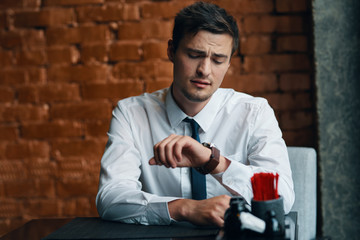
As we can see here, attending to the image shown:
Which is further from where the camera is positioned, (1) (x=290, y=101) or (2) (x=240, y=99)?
(1) (x=290, y=101)

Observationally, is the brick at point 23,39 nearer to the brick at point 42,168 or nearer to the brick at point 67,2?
the brick at point 67,2

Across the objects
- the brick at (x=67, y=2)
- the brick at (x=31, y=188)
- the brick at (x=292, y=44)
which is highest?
the brick at (x=67, y=2)

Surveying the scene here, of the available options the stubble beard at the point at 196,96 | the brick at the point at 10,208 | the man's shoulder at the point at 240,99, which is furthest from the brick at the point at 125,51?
the brick at the point at 10,208

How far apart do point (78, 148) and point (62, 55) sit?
485mm

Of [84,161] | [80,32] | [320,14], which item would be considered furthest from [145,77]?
[320,14]

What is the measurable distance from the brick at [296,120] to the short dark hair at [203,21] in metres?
0.64

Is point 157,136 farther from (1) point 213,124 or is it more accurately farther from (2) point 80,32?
(2) point 80,32

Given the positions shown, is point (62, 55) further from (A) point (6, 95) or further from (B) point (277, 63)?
(B) point (277, 63)

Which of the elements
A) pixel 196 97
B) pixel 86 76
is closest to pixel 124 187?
pixel 196 97

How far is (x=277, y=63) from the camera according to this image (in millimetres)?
2010

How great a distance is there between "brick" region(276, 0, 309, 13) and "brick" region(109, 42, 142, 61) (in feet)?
2.36

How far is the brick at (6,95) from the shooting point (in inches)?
83.7

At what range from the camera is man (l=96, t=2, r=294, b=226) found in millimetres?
1167

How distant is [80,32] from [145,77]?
409 mm
